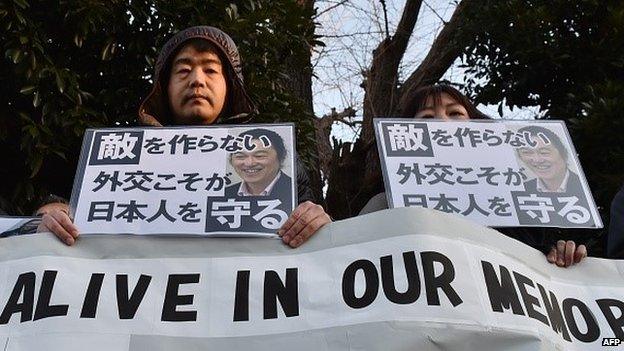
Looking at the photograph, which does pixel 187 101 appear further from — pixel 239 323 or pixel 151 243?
pixel 239 323

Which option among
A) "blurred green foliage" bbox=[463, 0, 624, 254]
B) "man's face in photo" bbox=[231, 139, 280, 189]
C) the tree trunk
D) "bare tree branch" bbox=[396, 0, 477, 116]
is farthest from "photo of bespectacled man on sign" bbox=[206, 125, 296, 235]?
"bare tree branch" bbox=[396, 0, 477, 116]

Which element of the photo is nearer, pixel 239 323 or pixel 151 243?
pixel 239 323

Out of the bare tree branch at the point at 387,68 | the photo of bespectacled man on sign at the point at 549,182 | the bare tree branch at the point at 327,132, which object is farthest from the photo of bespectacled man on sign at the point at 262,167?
the bare tree branch at the point at 387,68

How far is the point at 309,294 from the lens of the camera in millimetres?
1709

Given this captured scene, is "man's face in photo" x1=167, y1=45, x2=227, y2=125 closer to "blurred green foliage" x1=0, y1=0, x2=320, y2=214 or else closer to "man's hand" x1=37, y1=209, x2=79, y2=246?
"man's hand" x1=37, y1=209, x2=79, y2=246

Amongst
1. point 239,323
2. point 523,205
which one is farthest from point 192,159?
point 523,205

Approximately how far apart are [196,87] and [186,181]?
0.51m

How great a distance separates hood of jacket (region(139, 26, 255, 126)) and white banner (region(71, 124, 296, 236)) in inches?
15.7

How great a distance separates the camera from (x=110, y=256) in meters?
1.79

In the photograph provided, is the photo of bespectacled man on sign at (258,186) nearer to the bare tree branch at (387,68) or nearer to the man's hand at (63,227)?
the man's hand at (63,227)

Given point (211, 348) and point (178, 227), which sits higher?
point (178, 227)

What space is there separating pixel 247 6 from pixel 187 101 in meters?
1.55

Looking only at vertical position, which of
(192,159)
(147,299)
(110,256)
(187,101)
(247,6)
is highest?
(247,6)

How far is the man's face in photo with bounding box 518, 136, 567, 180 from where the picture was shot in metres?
2.04
